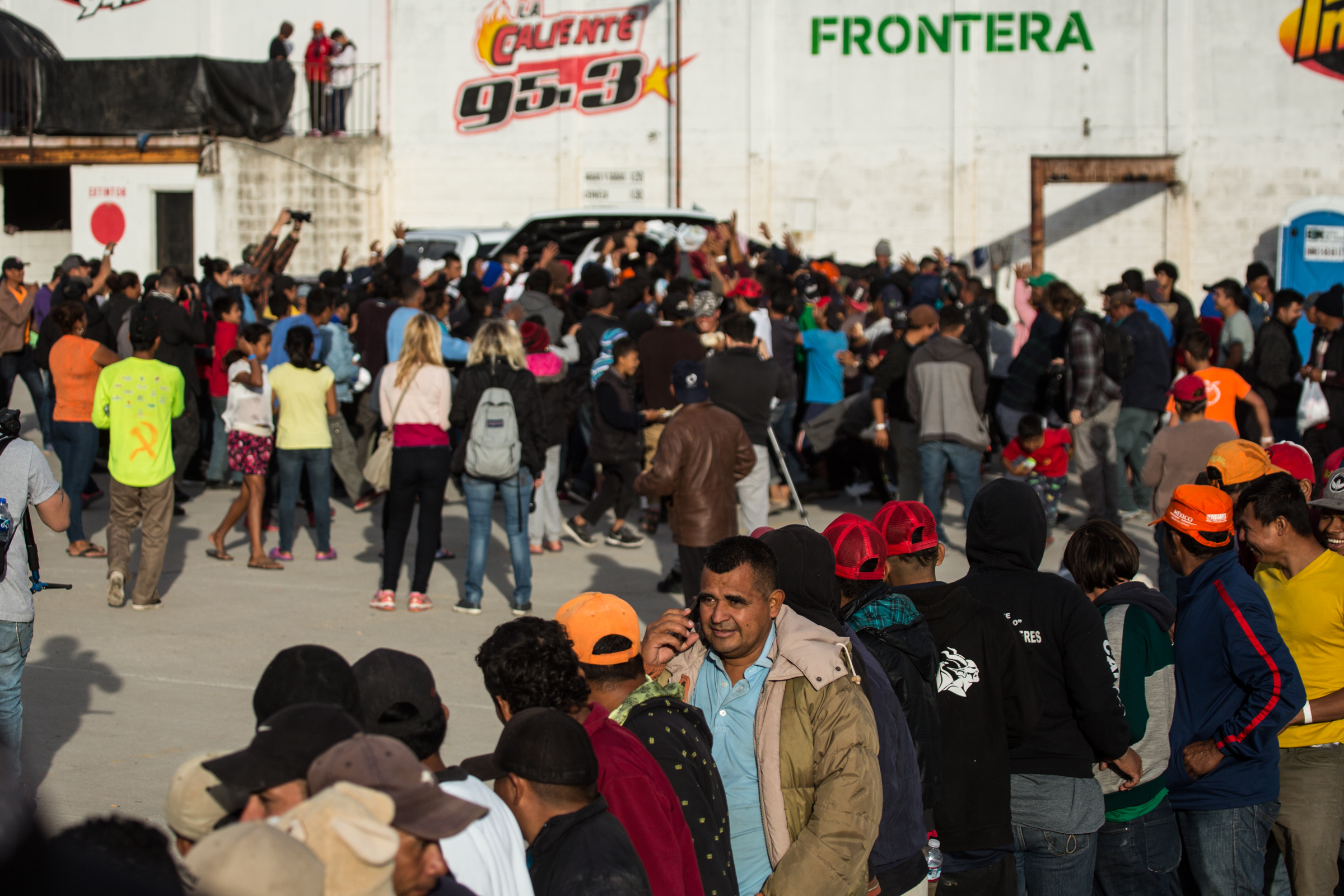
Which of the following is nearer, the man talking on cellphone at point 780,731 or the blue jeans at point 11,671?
the man talking on cellphone at point 780,731

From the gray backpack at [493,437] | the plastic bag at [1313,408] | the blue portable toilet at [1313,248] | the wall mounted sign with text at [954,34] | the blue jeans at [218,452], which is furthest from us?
the wall mounted sign with text at [954,34]

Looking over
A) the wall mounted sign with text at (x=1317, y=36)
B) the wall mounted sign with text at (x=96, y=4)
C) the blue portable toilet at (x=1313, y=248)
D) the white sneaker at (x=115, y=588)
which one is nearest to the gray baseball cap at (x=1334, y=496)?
the white sneaker at (x=115, y=588)

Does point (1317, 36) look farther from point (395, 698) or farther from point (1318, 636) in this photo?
point (395, 698)

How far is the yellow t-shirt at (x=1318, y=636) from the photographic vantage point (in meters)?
4.35

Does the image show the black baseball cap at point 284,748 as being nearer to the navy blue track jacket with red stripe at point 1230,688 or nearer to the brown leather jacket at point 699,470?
the navy blue track jacket with red stripe at point 1230,688

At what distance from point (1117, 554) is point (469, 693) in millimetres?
3848

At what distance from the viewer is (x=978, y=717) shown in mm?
3678

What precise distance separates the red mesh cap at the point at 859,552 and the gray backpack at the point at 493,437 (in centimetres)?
445

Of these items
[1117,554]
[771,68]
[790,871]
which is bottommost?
[790,871]

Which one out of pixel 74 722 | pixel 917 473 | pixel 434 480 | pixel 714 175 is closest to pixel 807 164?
pixel 714 175

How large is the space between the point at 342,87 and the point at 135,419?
708 inches

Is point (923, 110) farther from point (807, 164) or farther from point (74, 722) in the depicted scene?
point (74, 722)

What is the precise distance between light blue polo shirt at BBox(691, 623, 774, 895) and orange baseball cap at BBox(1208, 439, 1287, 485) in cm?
314

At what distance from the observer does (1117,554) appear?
14.4 feet
